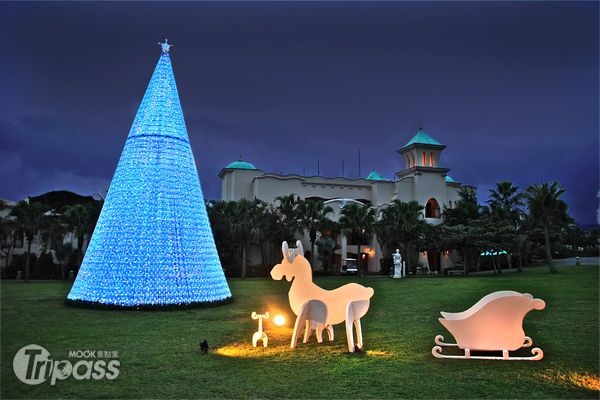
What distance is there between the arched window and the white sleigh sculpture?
4284 cm

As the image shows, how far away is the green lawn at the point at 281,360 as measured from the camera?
5.94 metres

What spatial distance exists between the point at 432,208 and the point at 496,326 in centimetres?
4370

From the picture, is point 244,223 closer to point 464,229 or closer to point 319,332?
point 464,229

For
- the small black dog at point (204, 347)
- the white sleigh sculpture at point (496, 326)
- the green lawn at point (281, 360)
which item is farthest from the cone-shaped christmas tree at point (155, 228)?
the white sleigh sculpture at point (496, 326)

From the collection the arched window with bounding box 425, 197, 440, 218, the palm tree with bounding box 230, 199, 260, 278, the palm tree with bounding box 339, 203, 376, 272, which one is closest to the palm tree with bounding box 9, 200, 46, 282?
the palm tree with bounding box 230, 199, 260, 278

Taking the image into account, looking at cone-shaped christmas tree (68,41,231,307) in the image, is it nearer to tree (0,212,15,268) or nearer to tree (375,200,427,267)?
→ tree (0,212,15,268)

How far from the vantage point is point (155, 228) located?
1316 cm

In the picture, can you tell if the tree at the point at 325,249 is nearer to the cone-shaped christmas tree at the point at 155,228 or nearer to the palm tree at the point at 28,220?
the palm tree at the point at 28,220

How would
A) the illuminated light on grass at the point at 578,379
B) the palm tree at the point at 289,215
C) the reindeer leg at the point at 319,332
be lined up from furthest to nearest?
1. the palm tree at the point at 289,215
2. the reindeer leg at the point at 319,332
3. the illuminated light on grass at the point at 578,379

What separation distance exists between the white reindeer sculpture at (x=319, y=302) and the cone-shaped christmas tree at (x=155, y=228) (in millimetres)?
5404

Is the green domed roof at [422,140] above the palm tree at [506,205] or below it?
above

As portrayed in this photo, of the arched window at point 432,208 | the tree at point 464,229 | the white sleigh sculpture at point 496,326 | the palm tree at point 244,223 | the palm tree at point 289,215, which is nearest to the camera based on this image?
the white sleigh sculpture at point 496,326

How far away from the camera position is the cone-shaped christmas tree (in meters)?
12.8

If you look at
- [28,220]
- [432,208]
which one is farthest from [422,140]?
[28,220]
